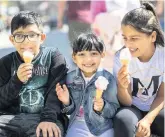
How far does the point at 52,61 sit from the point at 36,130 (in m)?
0.45

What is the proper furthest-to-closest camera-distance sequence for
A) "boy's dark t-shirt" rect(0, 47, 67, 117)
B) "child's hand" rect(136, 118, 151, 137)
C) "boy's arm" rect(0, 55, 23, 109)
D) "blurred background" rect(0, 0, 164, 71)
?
"blurred background" rect(0, 0, 164, 71) < "boy's dark t-shirt" rect(0, 47, 67, 117) < "boy's arm" rect(0, 55, 23, 109) < "child's hand" rect(136, 118, 151, 137)

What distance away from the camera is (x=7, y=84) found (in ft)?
7.45

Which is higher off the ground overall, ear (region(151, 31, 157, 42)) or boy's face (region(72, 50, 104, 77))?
ear (region(151, 31, 157, 42))

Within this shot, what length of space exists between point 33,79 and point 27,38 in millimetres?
254

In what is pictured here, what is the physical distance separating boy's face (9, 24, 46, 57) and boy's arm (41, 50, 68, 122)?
152 millimetres

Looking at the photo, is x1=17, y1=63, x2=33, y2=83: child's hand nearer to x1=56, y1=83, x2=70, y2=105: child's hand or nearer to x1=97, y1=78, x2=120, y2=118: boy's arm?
x1=56, y1=83, x2=70, y2=105: child's hand

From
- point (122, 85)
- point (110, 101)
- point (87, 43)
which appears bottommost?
point (110, 101)

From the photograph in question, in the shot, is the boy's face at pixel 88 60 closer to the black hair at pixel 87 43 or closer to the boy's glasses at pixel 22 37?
the black hair at pixel 87 43

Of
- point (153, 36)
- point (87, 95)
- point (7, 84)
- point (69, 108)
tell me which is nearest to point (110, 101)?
point (87, 95)

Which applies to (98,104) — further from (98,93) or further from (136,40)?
(136,40)

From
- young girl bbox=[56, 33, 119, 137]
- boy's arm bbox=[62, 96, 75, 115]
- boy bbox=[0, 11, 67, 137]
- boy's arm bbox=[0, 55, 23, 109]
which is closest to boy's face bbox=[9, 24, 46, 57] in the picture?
boy bbox=[0, 11, 67, 137]

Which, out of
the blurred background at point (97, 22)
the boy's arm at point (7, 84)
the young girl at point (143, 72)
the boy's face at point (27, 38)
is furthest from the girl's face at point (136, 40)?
the blurred background at point (97, 22)

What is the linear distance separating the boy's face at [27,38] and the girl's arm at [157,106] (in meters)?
0.77

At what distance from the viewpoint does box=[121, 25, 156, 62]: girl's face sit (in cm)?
223
